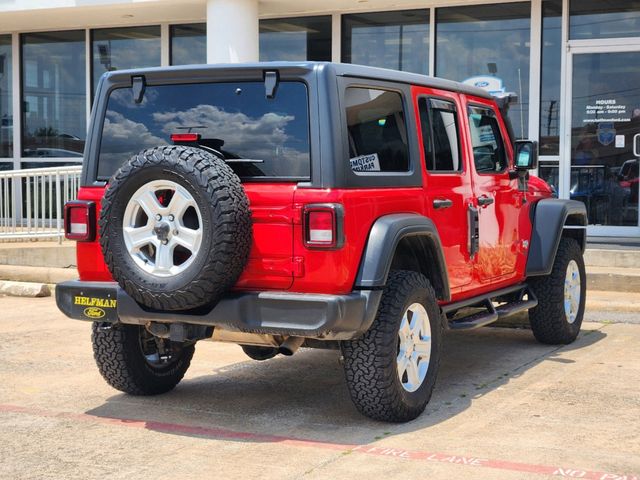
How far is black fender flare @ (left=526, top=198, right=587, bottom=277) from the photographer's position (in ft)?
24.3

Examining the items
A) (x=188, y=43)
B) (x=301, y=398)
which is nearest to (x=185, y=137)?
(x=301, y=398)

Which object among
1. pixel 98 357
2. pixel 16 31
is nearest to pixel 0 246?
pixel 16 31

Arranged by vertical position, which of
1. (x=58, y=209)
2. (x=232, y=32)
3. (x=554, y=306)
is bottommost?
(x=554, y=306)

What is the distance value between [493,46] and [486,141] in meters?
6.65

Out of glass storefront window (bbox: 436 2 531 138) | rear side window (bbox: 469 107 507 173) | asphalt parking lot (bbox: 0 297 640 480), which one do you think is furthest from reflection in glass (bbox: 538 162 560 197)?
rear side window (bbox: 469 107 507 173)

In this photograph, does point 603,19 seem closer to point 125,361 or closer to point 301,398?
point 301,398

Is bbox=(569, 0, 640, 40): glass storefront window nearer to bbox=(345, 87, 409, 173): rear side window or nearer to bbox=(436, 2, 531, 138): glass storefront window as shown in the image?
bbox=(436, 2, 531, 138): glass storefront window

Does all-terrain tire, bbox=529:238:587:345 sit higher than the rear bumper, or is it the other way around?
the rear bumper

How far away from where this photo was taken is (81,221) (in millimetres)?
5742

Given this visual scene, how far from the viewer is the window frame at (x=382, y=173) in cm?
520

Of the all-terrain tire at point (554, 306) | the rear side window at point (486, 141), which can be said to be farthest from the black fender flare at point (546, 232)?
the rear side window at point (486, 141)

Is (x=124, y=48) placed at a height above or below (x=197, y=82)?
above

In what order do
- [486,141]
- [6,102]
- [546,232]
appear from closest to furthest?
[486,141]
[546,232]
[6,102]

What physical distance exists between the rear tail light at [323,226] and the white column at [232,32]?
839 cm
